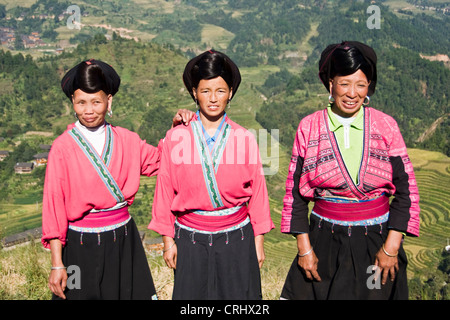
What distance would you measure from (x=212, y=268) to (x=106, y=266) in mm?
625

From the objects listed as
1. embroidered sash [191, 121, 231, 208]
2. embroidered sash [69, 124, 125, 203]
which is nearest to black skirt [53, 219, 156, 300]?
embroidered sash [69, 124, 125, 203]

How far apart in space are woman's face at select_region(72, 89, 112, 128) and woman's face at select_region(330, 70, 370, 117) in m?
1.31

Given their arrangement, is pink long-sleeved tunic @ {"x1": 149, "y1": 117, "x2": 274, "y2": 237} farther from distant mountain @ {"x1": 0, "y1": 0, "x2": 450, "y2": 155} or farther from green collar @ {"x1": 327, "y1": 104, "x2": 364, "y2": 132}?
distant mountain @ {"x1": 0, "y1": 0, "x2": 450, "y2": 155}

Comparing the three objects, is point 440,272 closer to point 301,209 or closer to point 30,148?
point 301,209

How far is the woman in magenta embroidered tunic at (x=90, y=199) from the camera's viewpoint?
8.55ft

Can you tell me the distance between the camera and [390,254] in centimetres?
254

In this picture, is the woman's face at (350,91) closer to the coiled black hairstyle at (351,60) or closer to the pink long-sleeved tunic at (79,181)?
the coiled black hairstyle at (351,60)

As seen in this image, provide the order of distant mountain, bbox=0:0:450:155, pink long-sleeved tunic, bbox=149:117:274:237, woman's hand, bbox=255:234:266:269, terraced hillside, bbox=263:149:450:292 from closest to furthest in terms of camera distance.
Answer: pink long-sleeved tunic, bbox=149:117:274:237
woman's hand, bbox=255:234:266:269
terraced hillside, bbox=263:149:450:292
distant mountain, bbox=0:0:450:155

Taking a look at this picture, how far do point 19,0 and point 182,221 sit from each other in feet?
505

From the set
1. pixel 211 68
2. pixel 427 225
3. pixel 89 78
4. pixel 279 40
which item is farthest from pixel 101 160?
pixel 279 40

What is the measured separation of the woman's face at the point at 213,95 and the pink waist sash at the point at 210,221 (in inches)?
22.2

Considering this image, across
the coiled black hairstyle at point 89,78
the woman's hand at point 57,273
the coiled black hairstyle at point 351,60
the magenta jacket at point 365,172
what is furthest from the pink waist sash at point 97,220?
the coiled black hairstyle at point 351,60

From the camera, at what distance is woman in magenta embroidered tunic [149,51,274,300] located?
2.60 m
